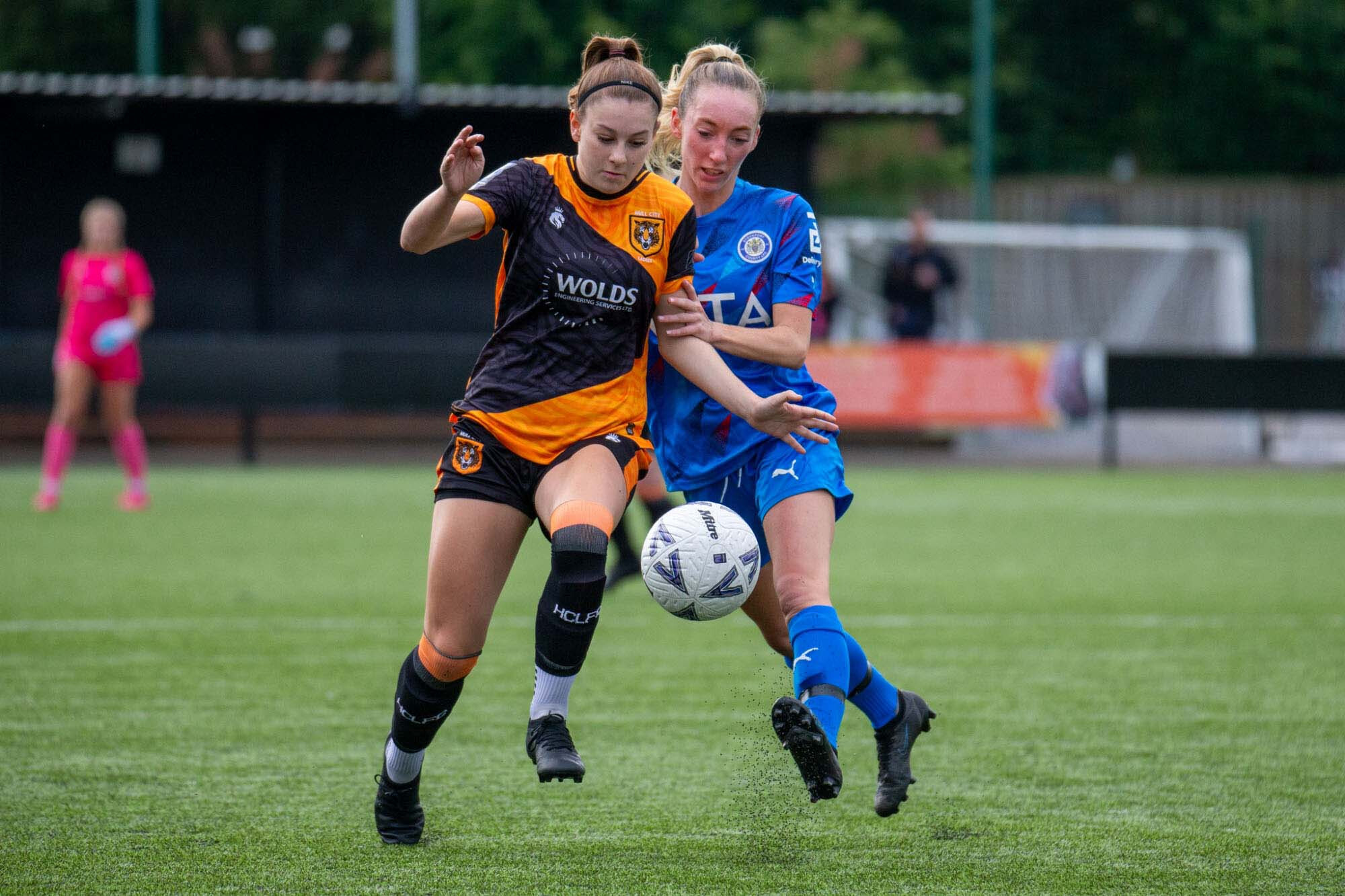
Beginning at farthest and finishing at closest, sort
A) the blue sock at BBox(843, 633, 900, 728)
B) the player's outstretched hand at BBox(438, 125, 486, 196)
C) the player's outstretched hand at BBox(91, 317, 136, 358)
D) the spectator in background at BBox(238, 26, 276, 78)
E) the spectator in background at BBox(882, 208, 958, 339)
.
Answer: the spectator in background at BBox(238, 26, 276, 78)
the spectator in background at BBox(882, 208, 958, 339)
the player's outstretched hand at BBox(91, 317, 136, 358)
the blue sock at BBox(843, 633, 900, 728)
the player's outstretched hand at BBox(438, 125, 486, 196)

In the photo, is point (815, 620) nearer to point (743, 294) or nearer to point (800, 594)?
point (800, 594)

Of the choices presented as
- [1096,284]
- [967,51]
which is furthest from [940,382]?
[967,51]

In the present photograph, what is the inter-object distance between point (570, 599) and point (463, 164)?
1086mm

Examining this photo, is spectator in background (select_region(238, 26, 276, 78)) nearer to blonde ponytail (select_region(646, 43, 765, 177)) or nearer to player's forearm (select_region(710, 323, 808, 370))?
blonde ponytail (select_region(646, 43, 765, 177))

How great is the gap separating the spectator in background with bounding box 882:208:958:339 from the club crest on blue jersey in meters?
15.2

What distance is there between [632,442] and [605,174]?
2.27ft

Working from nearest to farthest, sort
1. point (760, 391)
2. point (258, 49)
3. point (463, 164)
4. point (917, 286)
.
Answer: point (463, 164) < point (760, 391) < point (917, 286) < point (258, 49)

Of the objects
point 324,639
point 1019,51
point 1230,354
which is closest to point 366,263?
Result: point 1230,354

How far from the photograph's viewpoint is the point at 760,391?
15.3ft

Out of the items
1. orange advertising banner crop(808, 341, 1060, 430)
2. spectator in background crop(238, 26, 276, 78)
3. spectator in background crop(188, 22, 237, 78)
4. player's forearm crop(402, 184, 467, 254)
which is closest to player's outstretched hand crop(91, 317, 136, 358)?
orange advertising banner crop(808, 341, 1060, 430)

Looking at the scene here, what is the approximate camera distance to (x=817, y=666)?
4301 mm

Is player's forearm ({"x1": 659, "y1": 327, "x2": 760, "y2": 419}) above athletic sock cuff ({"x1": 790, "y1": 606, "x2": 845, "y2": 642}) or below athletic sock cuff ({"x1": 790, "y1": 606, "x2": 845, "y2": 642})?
above

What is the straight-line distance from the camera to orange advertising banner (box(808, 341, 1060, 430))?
57.7ft

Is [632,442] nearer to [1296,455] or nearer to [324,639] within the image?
[324,639]
